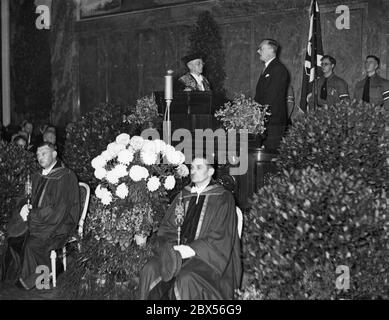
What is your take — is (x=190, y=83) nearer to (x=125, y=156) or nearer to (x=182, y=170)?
(x=182, y=170)

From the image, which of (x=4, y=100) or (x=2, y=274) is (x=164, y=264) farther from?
(x=4, y=100)

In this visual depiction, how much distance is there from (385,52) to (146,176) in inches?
234

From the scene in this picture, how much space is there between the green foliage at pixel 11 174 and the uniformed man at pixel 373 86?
5.28 m

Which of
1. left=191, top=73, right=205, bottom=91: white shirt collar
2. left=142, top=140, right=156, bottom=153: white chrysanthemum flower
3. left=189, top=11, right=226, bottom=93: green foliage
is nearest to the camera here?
left=142, top=140, right=156, bottom=153: white chrysanthemum flower

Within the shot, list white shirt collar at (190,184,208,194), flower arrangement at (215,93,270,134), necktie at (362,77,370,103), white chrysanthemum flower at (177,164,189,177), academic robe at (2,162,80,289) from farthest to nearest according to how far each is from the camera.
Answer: necktie at (362,77,370,103) < flower arrangement at (215,93,270,134) < academic robe at (2,162,80,289) < white chrysanthemum flower at (177,164,189,177) < white shirt collar at (190,184,208,194)

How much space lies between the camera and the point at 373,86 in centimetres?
910

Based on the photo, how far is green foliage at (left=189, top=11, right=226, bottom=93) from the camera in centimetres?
1112

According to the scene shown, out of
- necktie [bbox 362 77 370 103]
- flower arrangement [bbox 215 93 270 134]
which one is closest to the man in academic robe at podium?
flower arrangement [bbox 215 93 270 134]

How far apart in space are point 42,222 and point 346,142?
335 centimetres

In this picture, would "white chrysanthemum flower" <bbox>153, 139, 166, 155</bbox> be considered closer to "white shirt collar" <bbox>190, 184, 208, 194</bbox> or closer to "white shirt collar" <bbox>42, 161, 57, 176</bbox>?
"white shirt collar" <bbox>190, 184, 208, 194</bbox>

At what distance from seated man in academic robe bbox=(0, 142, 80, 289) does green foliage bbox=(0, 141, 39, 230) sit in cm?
66

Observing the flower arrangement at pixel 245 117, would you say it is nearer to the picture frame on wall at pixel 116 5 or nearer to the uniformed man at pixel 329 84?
the uniformed man at pixel 329 84

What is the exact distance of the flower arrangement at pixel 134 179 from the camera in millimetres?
5367

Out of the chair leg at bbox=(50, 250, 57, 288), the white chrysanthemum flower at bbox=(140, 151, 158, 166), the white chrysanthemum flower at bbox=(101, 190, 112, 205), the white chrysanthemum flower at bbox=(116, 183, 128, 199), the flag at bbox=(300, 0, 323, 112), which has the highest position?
the flag at bbox=(300, 0, 323, 112)
